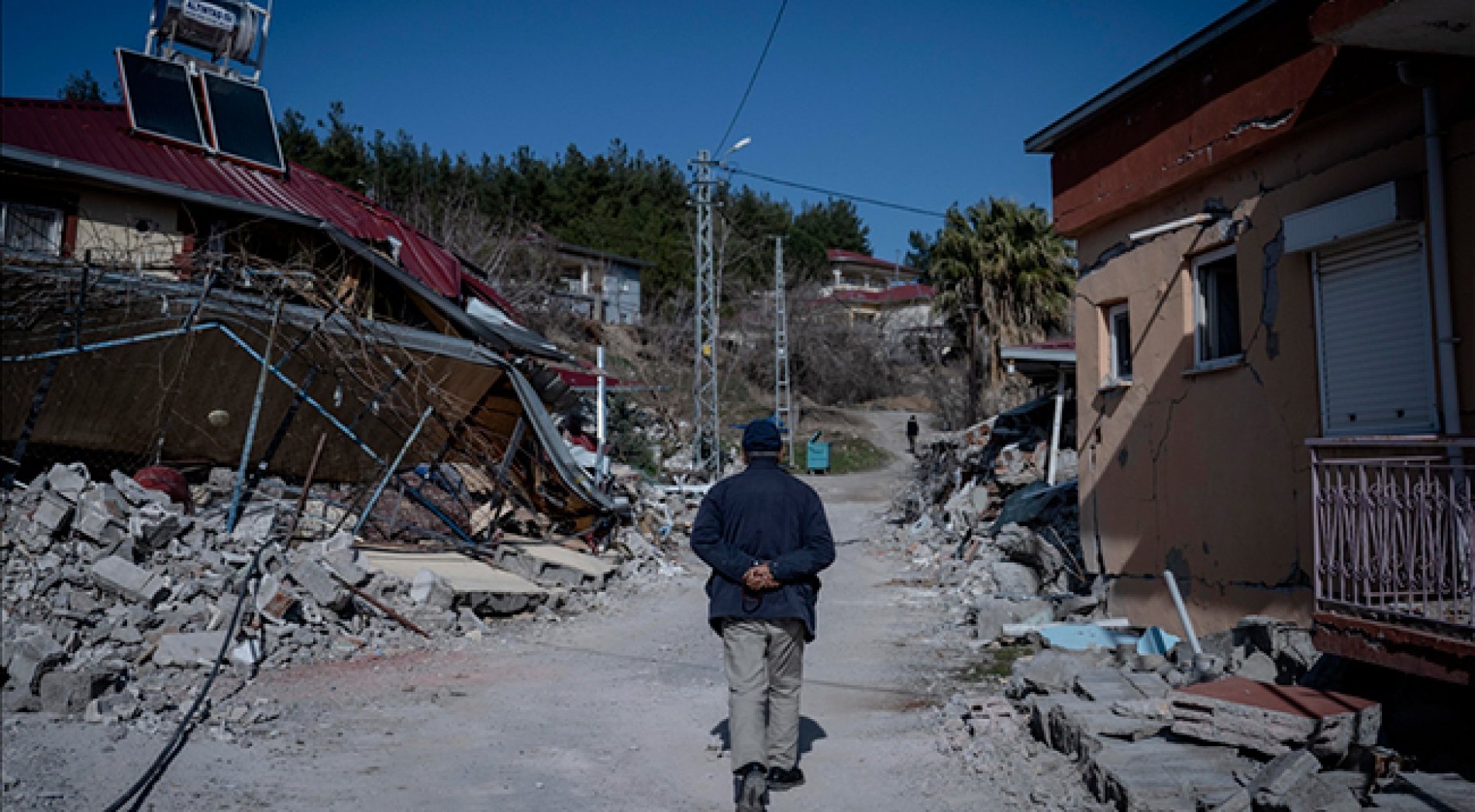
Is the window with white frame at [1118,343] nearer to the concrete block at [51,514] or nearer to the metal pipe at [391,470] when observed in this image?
the metal pipe at [391,470]

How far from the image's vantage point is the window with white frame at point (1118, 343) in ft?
31.6

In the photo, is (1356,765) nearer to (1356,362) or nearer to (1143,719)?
(1143,719)

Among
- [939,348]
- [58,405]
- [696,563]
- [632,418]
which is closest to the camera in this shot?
[58,405]

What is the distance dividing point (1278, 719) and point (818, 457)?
29.9 meters

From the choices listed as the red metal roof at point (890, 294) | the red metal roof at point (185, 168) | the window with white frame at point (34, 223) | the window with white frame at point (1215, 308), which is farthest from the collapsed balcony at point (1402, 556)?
the red metal roof at point (890, 294)

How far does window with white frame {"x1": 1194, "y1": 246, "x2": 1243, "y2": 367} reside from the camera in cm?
799

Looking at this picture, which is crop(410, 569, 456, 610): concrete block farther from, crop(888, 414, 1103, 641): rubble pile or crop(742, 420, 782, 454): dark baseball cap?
crop(742, 420, 782, 454): dark baseball cap

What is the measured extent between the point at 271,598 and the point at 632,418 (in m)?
21.2

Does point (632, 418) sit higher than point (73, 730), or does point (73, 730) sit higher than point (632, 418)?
point (632, 418)

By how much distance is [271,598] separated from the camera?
316 inches

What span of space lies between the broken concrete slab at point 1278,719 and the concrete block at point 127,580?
7179mm

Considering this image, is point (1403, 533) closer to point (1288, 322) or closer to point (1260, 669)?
point (1260, 669)

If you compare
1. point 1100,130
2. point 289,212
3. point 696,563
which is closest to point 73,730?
point 1100,130

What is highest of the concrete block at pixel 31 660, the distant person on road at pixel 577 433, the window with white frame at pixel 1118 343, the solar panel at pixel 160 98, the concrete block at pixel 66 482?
the solar panel at pixel 160 98
